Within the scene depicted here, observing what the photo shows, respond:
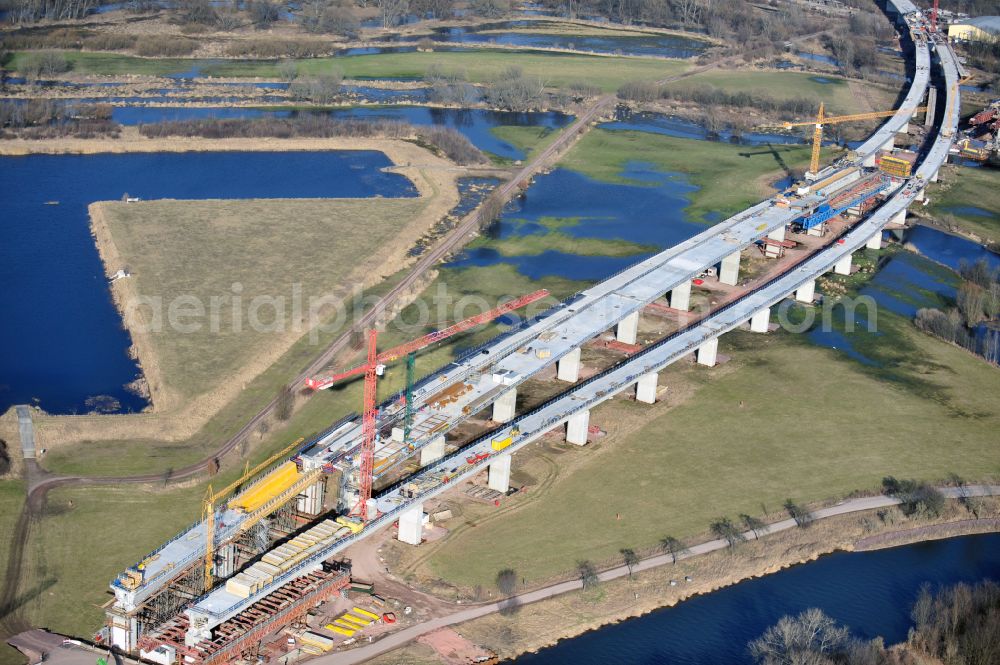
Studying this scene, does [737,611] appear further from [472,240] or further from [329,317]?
[472,240]

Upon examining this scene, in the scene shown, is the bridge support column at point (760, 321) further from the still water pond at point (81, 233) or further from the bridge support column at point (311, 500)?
the still water pond at point (81, 233)

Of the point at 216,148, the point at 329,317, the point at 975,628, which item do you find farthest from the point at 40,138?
the point at 975,628

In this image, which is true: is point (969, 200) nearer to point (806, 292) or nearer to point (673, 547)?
point (806, 292)

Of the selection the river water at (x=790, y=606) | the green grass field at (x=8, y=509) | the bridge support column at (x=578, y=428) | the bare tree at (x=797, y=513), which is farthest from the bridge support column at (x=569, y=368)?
the green grass field at (x=8, y=509)

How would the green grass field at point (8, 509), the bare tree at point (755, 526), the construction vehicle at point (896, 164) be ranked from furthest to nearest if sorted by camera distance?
the construction vehicle at point (896, 164) < the bare tree at point (755, 526) < the green grass field at point (8, 509)

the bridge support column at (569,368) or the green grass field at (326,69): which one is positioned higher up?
the green grass field at (326,69)

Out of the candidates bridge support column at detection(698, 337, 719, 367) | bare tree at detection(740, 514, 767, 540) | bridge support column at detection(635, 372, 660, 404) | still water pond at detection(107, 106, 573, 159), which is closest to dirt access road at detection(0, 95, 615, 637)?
bridge support column at detection(635, 372, 660, 404)

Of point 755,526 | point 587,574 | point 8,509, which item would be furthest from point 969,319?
point 8,509
